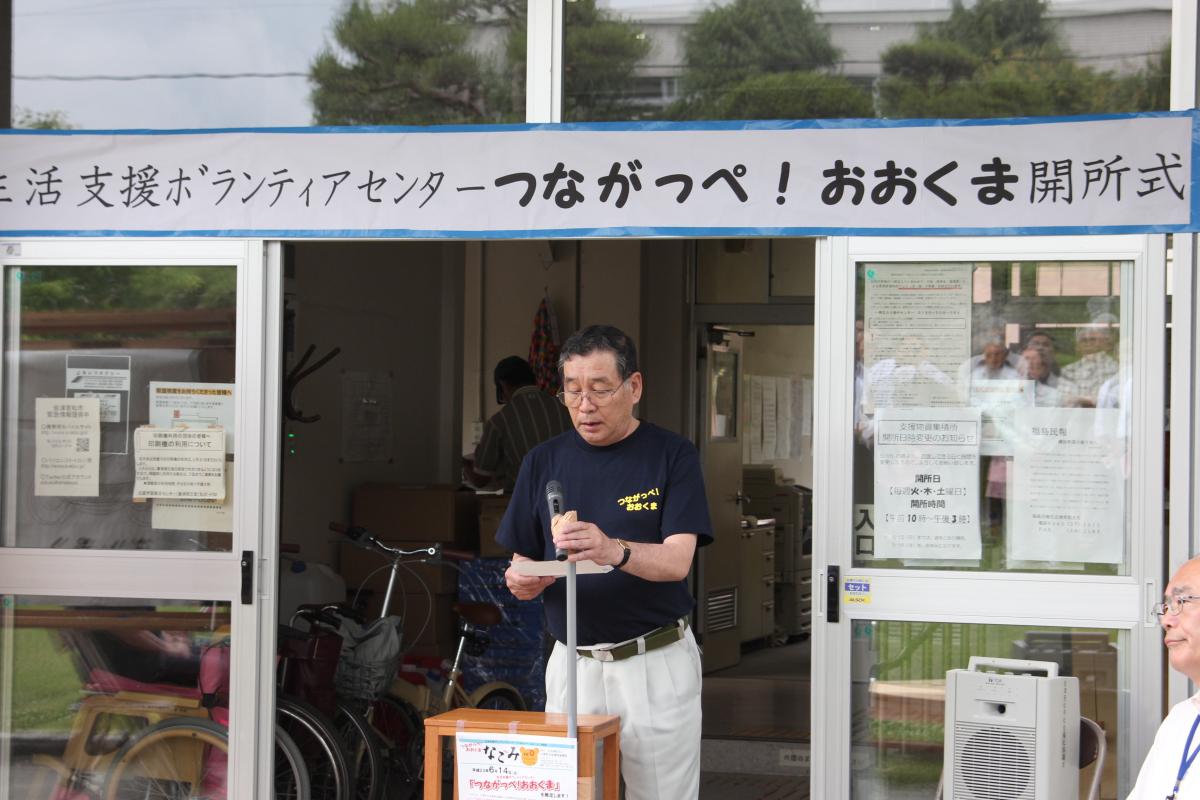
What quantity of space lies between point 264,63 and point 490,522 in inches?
106

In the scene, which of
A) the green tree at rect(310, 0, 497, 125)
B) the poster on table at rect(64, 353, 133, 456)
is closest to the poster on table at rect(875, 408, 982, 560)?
the green tree at rect(310, 0, 497, 125)

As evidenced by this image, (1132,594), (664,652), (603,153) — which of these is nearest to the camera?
(664,652)

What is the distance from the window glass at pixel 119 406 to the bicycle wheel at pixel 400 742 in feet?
4.89

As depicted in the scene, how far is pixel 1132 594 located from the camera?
412 centimetres

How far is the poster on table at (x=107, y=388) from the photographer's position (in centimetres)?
468

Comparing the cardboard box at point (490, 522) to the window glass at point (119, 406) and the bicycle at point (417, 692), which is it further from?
the window glass at point (119, 406)

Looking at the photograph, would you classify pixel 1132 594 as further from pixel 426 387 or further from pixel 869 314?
pixel 426 387

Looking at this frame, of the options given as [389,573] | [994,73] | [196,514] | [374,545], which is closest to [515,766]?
[196,514]

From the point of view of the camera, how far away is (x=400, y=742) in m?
5.92

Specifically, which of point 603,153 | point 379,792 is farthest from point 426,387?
point 603,153

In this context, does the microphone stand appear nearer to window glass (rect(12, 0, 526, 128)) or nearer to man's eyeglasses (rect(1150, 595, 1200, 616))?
man's eyeglasses (rect(1150, 595, 1200, 616))

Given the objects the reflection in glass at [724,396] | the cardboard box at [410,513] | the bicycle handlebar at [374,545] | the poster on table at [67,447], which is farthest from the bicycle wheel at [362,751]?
the reflection in glass at [724,396]

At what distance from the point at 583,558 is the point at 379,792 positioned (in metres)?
2.55

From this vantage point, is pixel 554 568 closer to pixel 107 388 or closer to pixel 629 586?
pixel 629 586
